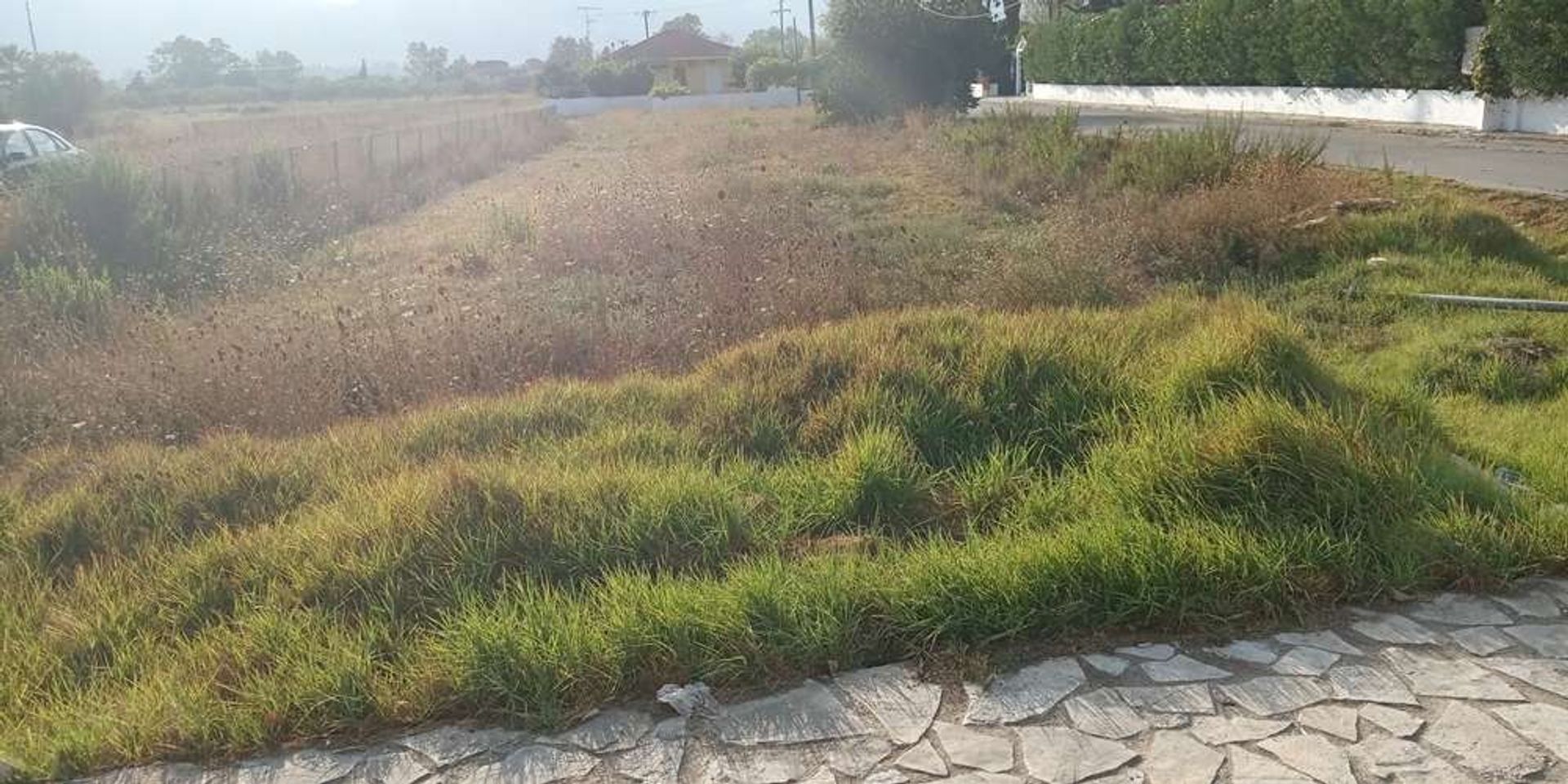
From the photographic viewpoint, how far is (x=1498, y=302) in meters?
7.23

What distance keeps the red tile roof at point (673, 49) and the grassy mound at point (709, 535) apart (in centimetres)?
7034

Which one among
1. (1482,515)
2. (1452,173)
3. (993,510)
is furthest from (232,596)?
(1452,173)

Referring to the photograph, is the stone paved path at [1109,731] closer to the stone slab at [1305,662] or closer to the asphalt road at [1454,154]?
the stone slab at [1305,662]

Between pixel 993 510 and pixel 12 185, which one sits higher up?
pixel 12 185

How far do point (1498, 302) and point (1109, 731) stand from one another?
5.90 m

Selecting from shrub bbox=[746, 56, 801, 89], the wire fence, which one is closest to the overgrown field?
the wire fence

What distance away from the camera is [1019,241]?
10016 mm

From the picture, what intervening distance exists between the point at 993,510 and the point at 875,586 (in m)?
1.05

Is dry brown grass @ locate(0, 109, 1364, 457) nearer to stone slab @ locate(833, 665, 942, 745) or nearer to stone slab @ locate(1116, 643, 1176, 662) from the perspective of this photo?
stone slab @ locate(833, 665, 942, 745)

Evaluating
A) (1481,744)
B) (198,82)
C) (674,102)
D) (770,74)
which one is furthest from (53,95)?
(198,82)

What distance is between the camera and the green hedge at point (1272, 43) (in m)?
20.0

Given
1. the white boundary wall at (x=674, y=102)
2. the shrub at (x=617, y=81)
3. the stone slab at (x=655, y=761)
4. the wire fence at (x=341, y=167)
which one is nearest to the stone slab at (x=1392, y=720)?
the stone slab at (x=655, y=761)

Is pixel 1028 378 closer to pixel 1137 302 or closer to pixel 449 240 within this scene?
pixel 1137 302

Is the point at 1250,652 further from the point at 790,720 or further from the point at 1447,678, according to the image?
the point at 790,720
